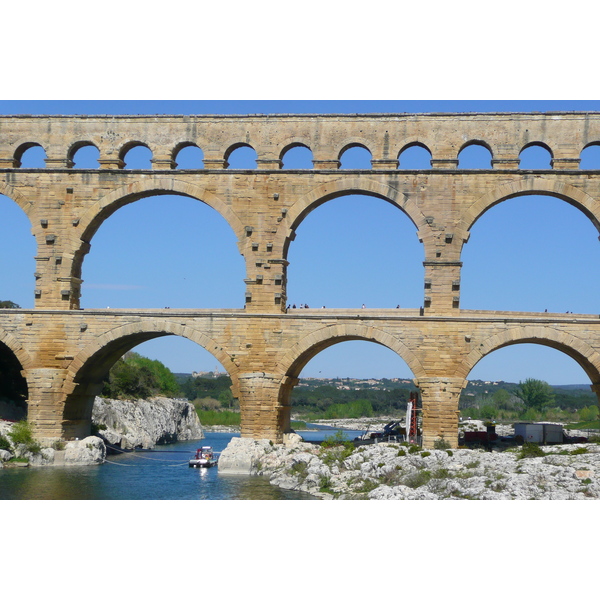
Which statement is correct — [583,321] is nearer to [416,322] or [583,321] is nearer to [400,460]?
[416,322]

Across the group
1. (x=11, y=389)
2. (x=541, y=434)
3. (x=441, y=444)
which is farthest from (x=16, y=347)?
(x=541, y=434)

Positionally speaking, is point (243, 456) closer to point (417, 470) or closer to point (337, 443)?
point (337, 443)

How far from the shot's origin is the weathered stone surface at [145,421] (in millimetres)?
39969

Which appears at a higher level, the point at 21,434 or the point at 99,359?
the point at 99,359

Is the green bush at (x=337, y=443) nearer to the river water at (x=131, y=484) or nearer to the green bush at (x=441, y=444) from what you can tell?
the green bush at (x=441, y=444)

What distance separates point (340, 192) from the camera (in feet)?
93.2

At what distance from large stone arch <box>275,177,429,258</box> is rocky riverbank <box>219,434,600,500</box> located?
6.81 metres

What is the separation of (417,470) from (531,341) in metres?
6.99

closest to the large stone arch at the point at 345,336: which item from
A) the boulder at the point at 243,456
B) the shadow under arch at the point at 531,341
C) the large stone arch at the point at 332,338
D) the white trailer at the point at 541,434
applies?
the large stone arch at the point at 332,338

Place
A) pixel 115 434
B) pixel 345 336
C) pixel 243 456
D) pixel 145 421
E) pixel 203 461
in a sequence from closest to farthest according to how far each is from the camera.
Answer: pixel 243 456
pixel 345 336
pixel 203 461
pixel 115 434
pixel 145 421

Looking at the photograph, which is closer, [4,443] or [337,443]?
[4,443]

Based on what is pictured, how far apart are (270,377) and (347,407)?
76.6 metres

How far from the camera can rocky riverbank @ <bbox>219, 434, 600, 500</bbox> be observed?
20234 mm

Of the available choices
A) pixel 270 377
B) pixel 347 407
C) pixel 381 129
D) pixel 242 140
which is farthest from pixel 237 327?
pixel 347 407
